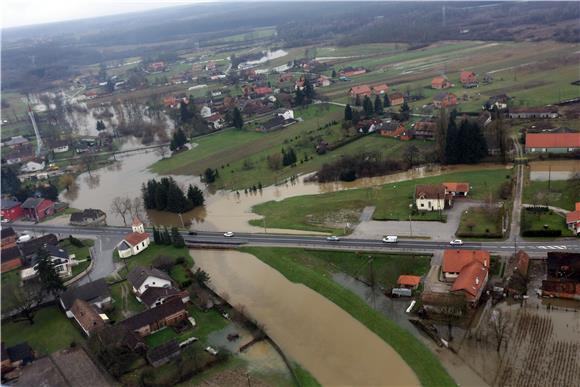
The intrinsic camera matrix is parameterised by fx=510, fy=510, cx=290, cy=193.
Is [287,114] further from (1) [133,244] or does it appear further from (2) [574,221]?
(2) [574,221]

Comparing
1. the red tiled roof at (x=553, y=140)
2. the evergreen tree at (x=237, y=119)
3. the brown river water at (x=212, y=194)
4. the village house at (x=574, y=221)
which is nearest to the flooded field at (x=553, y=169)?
the red tiled roof at (x=553, y=140)

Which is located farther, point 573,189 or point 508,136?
point 508,136

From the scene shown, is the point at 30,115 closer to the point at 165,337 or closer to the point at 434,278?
the point at 165,337

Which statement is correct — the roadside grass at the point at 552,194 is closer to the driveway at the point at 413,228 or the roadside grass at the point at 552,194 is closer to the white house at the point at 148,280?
the driveway at the point at 413,228

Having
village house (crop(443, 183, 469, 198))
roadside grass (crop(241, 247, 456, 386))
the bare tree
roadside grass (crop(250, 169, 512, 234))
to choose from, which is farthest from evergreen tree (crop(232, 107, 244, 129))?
the bare tree

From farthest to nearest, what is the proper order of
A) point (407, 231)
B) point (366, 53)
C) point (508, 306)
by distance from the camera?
1. point (366, 53)
2. point (407, 231)
3. point (508, 306)

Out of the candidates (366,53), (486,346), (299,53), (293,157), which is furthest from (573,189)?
(299,53)

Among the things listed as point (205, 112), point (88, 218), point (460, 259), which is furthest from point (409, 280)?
point (205, 112)
